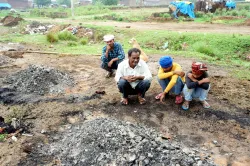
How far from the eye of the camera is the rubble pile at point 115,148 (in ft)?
9.97

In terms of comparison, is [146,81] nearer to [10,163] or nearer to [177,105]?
[177,105]

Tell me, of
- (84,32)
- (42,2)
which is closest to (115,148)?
(84,32)

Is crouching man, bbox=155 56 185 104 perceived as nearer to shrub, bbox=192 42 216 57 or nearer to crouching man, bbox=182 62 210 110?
crouching man, bbox=182 62 210 110

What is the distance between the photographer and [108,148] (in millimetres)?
3232

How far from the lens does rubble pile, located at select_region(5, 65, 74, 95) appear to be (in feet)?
19.2

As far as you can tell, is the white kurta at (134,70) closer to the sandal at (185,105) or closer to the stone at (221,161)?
the sandal at (185,105)

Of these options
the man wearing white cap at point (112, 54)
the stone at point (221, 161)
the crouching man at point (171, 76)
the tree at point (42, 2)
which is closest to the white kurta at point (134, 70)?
the crouching man at point (171, 76)

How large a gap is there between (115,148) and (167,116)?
150 cm

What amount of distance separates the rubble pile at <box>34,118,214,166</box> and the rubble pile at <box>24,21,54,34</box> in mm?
14667

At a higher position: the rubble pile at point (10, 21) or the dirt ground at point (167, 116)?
the rubble pile at point (10, 21)

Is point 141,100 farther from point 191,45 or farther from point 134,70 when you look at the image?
point 191,45

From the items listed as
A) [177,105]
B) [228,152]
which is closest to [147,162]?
[228,152]

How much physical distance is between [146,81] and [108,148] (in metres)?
1.70

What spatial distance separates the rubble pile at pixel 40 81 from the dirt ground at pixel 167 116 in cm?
30
